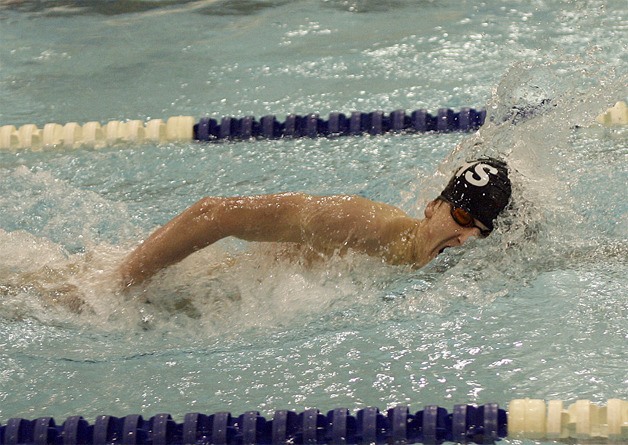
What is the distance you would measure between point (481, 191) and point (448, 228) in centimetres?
13

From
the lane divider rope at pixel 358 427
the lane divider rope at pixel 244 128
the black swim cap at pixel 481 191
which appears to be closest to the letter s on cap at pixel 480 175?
the black swim cap at pixel 481 191

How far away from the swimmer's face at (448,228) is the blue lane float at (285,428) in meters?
0.56

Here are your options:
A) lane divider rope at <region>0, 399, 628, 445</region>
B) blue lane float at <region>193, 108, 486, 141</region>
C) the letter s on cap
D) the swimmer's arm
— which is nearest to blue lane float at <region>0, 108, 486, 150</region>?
blue lane float at <region>193, 108, 486, 141</region>

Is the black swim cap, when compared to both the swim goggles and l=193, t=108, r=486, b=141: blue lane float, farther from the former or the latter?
l=193, t=108, r=486, b=141: blue lane float

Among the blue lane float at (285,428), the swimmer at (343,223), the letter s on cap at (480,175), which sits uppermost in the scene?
the letter s on cap at (480,175)

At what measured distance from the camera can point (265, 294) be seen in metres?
2.89

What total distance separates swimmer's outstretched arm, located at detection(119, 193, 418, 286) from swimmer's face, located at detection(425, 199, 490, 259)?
0.07 m

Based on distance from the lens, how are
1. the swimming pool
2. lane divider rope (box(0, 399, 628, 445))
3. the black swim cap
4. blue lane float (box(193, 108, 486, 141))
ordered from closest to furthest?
lane divider rope (box(0, 399, 628, 445)) < the swimming pool < the black swim cap < blue lane float (box(193, 108, 486, 141))

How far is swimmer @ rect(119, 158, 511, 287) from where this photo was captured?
2711 millimetres

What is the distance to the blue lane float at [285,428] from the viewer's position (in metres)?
2.30

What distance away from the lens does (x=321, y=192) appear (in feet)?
12.0

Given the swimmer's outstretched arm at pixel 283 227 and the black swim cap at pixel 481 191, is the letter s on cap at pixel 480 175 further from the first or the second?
the swimmer's outstretched arm at pixel 283 227

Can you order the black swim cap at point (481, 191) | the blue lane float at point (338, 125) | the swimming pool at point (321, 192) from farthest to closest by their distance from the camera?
the blue lane float at point (338, 125) → the black swim cap at point (481, 191) → the swimming pool at point (321, 192)

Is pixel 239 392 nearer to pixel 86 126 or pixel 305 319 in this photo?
pixel 305 319
